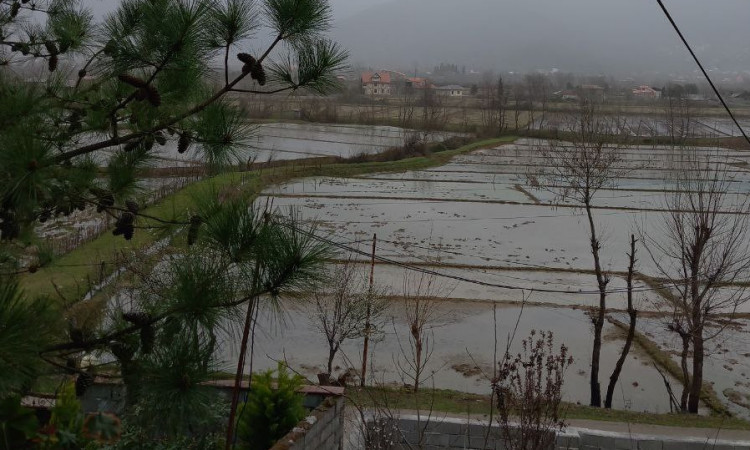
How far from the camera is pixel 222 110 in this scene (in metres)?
3.04

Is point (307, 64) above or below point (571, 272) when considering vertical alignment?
above

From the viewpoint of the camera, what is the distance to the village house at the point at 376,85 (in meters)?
56.0

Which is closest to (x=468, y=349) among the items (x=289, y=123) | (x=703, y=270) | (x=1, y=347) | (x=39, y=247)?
(x=703, y=270)

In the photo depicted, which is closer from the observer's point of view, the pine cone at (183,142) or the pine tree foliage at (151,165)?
the pine tree foliage at (151,165)

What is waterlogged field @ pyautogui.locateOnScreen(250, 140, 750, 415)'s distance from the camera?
959 cm

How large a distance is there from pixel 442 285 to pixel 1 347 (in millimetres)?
11229

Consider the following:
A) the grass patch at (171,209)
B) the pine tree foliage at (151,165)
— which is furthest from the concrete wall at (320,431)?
the pine tree foliage at (151,165)

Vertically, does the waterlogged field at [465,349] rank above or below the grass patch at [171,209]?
below

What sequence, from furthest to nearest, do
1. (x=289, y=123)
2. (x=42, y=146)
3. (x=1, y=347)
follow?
1. (x=289, y=123)
2. (x=42, y=146)
3. (x=1, y=347)

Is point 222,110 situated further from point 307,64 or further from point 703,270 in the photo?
point 703,270

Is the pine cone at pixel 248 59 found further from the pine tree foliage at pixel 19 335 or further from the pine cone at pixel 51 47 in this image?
the pine cone at pixel 51 47

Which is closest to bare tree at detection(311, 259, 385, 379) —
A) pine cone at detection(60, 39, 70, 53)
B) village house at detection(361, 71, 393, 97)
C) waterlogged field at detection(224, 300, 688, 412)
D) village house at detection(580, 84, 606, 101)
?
waterlogged field at detection(224, 300, 688, 412)

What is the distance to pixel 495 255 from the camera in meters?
14.6

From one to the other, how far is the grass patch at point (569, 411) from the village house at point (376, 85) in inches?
1849
